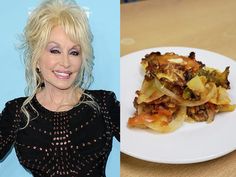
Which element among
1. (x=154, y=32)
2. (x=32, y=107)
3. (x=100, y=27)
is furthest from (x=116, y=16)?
(x=154, y=32)

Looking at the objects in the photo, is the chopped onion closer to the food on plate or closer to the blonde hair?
the food on plate

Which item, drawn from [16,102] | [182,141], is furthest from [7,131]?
[182,141]

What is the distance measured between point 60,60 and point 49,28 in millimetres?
31

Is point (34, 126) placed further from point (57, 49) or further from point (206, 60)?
point (206, 60)

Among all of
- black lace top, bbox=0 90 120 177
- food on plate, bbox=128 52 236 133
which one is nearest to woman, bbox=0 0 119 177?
black lace top, bbox=0 90 120 177

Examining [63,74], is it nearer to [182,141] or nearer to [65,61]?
[65,61]

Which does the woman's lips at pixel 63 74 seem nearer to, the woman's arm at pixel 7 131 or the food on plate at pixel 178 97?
the woman's arm at pixel 7 131

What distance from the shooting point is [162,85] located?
23.9 inches

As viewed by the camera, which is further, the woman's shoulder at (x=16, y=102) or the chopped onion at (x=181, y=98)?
the chopped onion at (x=181, y=98)

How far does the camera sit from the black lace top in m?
→ 0.41

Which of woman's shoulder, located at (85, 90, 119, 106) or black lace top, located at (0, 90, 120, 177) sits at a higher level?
woman's shoulder, located at (85, 90, 119, 106)

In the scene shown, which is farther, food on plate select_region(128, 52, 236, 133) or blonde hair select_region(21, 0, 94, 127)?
food on plate select_region(128, 52, 236, 133)

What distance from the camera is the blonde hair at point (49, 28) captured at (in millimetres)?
370

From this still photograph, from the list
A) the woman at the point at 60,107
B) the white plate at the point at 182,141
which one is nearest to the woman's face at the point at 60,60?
the woman at the point at 60,107
